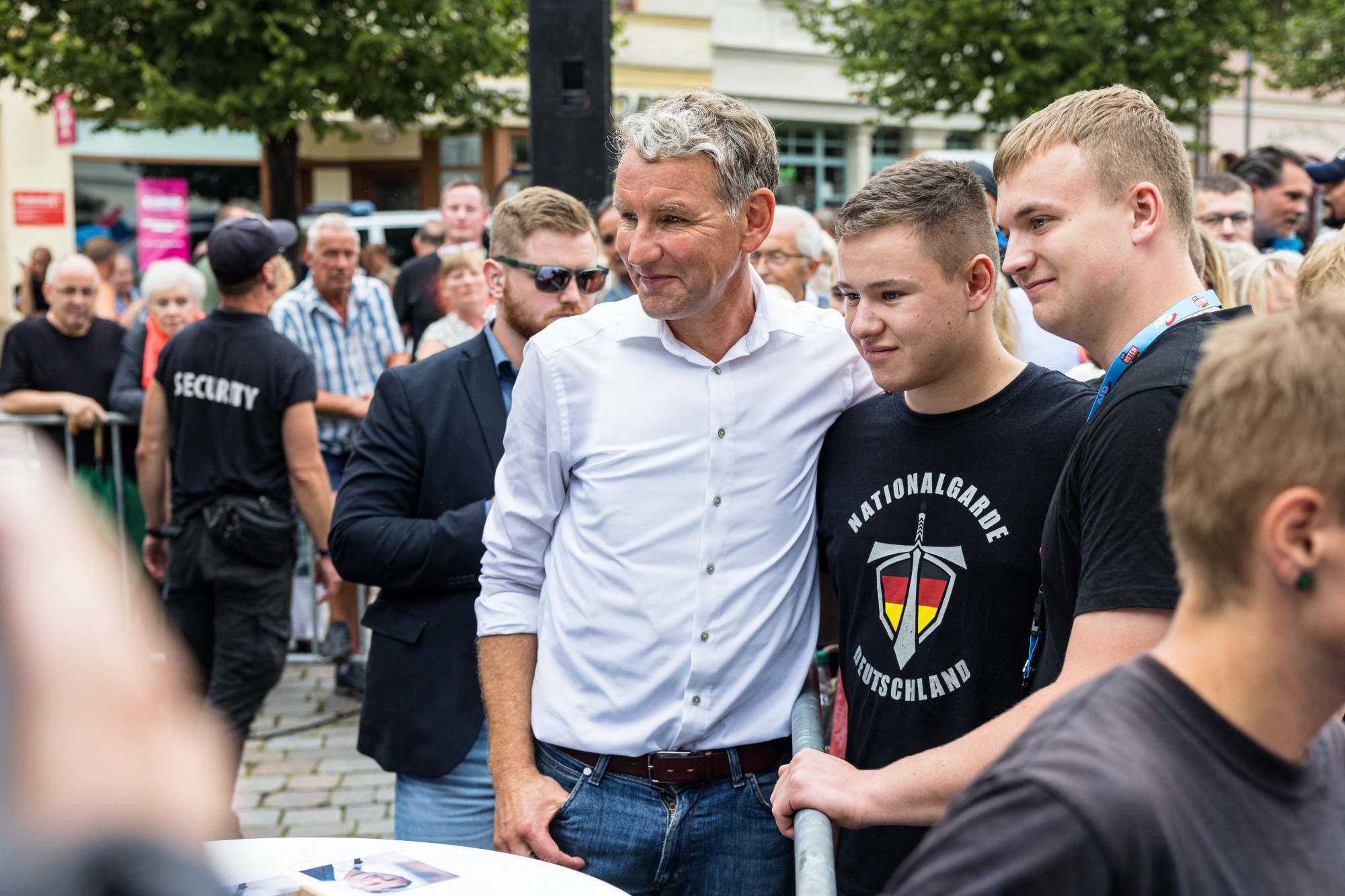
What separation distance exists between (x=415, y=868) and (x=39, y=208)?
20165mm

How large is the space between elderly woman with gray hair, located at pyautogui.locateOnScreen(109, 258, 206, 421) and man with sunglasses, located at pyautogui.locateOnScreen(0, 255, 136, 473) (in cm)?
18

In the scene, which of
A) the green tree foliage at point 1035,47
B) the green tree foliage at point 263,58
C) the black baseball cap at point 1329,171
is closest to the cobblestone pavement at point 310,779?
the black baseball cap at point 1329,171

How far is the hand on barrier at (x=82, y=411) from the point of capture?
257 inches

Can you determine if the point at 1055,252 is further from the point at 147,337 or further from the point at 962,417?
the point at 147,337

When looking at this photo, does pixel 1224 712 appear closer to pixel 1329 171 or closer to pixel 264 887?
pixel 264 887

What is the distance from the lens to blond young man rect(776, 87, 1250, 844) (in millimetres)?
1583

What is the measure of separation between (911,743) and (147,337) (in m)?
5.91

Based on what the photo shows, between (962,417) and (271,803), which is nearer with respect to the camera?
(962,417)

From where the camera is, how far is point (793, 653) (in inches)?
97.4

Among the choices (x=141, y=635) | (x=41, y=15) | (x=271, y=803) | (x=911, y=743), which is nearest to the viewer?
(x=141, y=635)

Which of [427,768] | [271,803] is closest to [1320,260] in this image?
[427,768]

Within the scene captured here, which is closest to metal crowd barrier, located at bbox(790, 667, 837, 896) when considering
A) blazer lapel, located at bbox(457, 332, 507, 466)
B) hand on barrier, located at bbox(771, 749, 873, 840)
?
hand on barrier, located at bbox(771, 749, 873, 840)

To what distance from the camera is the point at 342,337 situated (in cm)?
720

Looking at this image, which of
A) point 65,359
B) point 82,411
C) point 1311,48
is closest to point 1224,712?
point 82,411
